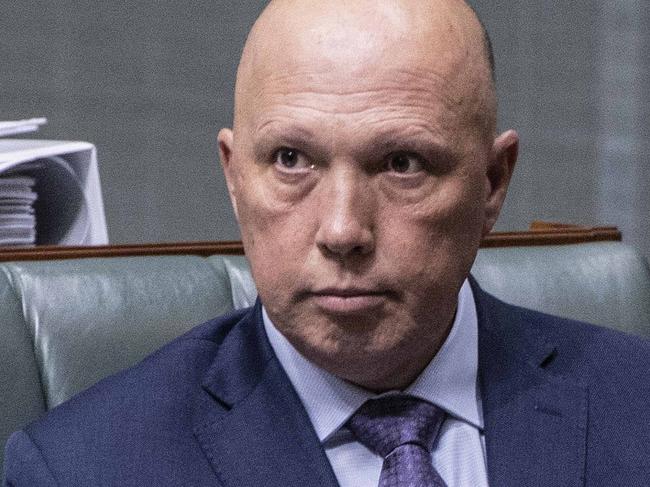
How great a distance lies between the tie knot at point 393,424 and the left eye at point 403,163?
24 centimetres

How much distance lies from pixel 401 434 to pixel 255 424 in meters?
0.15

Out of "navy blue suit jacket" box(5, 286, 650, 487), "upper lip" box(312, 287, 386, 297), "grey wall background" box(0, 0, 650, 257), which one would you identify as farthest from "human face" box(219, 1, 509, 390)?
"grey wall background" box(0, 0, 650, 257)

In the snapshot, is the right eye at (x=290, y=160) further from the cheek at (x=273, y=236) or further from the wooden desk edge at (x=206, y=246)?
the wooden desk edge at (x=206, y=246)

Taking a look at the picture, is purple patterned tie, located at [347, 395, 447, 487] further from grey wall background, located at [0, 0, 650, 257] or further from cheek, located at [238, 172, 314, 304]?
grey wall background, located at [0, 0, 650, 257]

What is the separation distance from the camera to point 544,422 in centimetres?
143

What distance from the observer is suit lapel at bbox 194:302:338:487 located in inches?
52.1

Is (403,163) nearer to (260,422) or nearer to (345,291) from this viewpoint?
(345,291)

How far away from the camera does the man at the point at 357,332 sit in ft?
4.11

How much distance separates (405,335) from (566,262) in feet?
2.56

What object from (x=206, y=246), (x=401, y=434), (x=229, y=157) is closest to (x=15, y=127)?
(x=206, y=246)

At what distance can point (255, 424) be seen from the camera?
1.37m

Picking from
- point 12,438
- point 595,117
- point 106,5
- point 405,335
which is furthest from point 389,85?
point 595,117

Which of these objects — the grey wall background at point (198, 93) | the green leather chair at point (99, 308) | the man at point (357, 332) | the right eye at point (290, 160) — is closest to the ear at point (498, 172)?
the man at point (357, 332)

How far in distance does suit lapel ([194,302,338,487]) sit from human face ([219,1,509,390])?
0.09 meters
